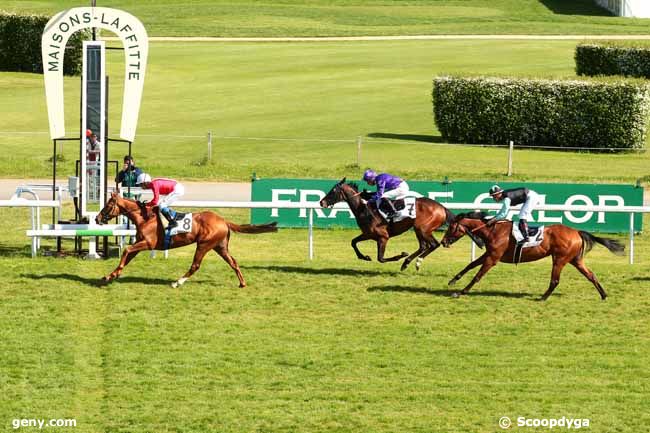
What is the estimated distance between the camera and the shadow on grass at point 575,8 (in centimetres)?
6309

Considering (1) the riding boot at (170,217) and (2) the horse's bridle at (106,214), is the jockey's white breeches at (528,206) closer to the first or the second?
(1) the riding boot at (170,217)

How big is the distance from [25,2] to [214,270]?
46.3 metres

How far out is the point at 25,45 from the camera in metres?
41.6

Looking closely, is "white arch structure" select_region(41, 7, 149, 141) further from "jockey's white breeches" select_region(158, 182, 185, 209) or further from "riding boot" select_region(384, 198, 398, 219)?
"riding boot" select_region(384, 198, 398, 219)

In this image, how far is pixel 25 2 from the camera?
201ft

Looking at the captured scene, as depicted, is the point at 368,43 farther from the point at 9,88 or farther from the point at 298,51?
the point at 9,88

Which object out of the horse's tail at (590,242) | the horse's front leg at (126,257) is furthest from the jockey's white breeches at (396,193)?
the horse's front leg at (126,257)

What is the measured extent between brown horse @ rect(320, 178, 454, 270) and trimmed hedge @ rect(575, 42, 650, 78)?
2097 centimetres

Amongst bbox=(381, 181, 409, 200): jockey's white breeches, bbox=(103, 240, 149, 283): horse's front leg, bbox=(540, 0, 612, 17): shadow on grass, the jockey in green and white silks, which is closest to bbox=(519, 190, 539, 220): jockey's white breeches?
the jockey in green and white silks

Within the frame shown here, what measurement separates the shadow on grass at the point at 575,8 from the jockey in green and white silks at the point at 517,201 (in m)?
47.5

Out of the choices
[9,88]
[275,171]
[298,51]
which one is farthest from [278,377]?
[298,51]

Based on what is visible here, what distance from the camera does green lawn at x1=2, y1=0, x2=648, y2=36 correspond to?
5568 centimetres

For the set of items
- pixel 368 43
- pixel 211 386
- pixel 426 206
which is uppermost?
pixel 368 43

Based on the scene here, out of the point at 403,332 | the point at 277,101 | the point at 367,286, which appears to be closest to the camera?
the point at 403,332
